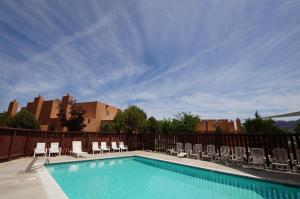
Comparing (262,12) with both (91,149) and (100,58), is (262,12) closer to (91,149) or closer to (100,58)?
(100,58)

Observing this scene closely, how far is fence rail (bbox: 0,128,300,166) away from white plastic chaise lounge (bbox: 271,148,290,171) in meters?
0.27

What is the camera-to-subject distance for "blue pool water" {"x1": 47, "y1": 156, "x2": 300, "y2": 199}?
19.6 feet

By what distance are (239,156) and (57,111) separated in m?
38.0

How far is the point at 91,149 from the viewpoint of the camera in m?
14.9

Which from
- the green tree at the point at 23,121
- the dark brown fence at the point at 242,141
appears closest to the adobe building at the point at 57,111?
the green tree at the point at 23,121

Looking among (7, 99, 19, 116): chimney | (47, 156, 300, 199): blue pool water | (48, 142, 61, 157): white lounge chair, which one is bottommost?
(47, 156, 300, 199): blue pool water

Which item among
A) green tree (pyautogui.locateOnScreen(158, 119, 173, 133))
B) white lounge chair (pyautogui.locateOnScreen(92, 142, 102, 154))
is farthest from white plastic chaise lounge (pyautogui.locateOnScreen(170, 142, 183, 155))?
green tree (pyautogui.locateOnScreen(158, 119, 173, 133))

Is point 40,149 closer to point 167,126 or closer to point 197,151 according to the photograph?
point 197,151

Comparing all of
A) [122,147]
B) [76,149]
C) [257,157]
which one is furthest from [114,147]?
[257,157]

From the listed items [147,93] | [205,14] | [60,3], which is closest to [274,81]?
[205,14]

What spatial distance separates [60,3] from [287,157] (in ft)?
38.1

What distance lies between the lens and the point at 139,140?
700 inches

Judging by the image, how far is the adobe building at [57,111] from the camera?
115ft

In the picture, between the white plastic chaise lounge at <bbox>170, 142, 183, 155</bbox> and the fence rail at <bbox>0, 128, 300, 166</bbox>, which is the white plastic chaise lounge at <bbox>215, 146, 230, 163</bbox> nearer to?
the fence rail at <bbox>0, 128, 300, 166</bbox>
